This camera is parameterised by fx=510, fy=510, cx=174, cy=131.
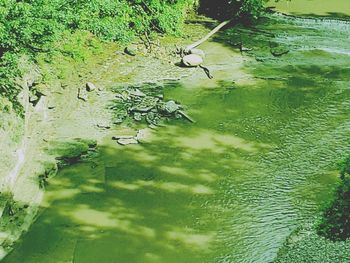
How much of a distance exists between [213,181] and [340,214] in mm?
4091

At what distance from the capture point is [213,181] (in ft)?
34.9

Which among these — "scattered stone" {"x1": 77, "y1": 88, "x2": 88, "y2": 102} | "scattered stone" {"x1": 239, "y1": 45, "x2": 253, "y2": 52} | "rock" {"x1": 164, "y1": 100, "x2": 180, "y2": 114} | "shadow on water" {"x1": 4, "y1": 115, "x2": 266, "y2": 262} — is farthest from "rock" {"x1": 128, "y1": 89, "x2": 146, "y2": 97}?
"scattered stone" {"x1": 239, "y1": 45, "x2": 253, "y2": 52}

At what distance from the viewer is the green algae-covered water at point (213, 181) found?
9.03 meters

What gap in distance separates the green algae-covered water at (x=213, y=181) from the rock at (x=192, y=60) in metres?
0.91

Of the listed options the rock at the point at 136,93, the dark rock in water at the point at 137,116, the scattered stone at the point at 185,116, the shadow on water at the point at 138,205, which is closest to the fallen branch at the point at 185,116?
the scattered stone at the point at 185,116

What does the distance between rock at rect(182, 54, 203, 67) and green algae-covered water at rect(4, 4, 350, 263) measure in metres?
0.91

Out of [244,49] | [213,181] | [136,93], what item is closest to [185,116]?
[136,93]

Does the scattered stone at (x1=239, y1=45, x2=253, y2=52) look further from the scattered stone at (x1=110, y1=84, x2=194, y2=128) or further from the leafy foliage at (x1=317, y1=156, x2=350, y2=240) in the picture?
the leafy foliage at (x1=317, y1=156, x2=350, y2=240)

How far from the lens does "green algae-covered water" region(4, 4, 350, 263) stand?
29.6 feet

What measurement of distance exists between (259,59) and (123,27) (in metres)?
4.36

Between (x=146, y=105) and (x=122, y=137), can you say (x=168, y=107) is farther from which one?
(x=122, y=137)

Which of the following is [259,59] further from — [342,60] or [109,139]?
[109,139]

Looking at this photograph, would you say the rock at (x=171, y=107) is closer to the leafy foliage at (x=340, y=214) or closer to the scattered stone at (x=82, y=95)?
the scattered stone at (x=82, y=95)

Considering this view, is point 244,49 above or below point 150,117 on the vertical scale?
above
